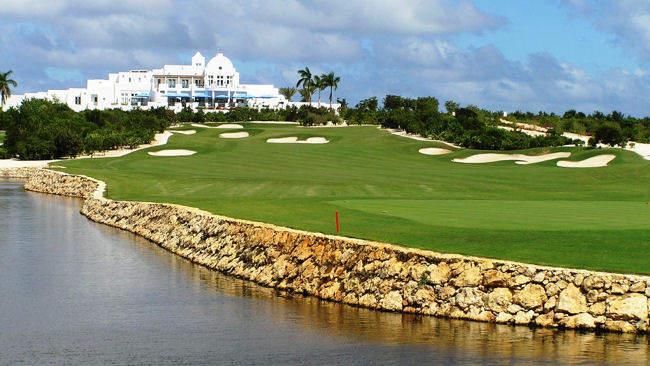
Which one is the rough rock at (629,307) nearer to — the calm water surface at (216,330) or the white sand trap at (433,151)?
the calm water surface at (216,330)

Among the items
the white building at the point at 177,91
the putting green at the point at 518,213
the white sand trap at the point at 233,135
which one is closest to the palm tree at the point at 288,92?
the white building at the point at 177,91

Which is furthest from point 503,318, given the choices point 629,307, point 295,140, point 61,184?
point 295,140

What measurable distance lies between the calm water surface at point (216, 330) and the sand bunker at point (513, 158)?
43.9 meters

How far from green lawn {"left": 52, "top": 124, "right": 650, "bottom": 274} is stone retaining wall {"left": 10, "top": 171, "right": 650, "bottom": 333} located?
764mm

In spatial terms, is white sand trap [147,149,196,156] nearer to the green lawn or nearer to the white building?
the green lawn

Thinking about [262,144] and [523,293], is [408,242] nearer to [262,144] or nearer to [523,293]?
[523,293]

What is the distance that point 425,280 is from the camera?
20625mm

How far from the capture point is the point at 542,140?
75.4 metres

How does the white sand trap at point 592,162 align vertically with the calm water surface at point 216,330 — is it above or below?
above

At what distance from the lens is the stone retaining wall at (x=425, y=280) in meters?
18.5

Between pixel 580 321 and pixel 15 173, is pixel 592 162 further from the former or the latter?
pixel 15 173

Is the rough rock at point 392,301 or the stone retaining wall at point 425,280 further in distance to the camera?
the rough rock at point 392,301

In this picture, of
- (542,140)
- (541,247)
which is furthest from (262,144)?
(541,247)

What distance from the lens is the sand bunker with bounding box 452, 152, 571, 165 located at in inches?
2589
